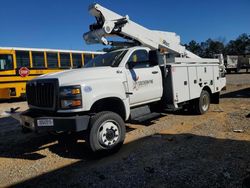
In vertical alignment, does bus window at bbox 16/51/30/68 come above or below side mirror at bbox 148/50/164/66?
above

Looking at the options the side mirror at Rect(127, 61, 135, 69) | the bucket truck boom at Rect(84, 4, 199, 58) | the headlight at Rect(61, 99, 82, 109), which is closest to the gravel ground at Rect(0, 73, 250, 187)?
the headlight at Rect(61, 99, 82, 109)

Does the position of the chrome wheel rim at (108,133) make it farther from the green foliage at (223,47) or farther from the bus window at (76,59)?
the green foliage at (223,47)

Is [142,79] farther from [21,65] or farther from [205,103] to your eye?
[21,65]

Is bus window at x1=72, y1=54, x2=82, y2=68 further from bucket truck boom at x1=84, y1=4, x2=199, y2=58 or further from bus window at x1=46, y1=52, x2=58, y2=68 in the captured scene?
bucket truck boom at x1=84, y1=4, x2=199, y2=58

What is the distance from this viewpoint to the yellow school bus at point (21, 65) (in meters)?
15.5

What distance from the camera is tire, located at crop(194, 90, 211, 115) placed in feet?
29.2

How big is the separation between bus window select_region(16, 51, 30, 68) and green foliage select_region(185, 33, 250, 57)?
2774 inches

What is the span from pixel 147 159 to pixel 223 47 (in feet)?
284

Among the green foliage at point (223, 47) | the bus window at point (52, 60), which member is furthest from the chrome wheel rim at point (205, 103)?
the green foliage at point (223, 47)

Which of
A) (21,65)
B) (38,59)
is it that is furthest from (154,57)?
(38,59)

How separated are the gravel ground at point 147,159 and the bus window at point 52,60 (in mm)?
9758

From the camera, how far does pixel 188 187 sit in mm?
3947

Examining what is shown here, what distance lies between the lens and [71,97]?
506 cm

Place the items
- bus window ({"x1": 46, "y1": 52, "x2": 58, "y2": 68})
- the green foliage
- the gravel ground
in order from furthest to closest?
the green foliage → bus window ({"x1": 46, "y1": 52, "x2": 58, "y2": 68}) → the gravel ground
